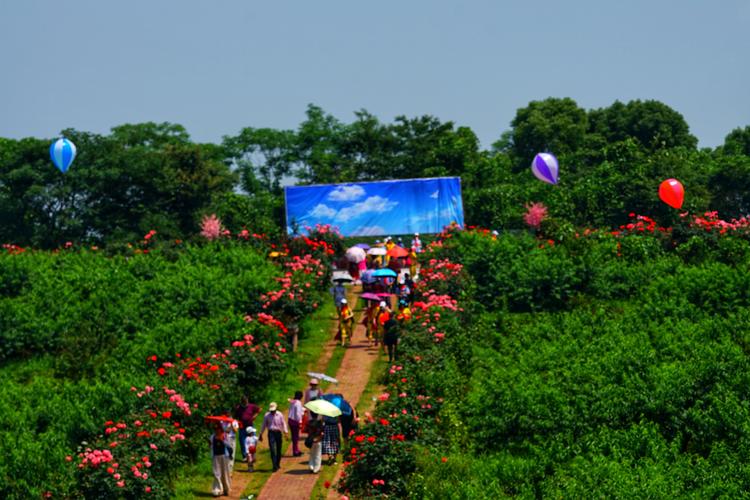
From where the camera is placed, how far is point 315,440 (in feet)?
80.9

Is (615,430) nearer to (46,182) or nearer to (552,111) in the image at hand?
(46,182)

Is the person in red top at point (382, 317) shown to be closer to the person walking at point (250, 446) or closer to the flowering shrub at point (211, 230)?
the person walking at point (250, 446)

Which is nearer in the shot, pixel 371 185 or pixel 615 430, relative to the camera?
pixel 615 430

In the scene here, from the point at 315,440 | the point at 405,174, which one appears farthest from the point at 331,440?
the point at 405,174

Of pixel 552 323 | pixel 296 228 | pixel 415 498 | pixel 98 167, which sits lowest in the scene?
pixel 415 498

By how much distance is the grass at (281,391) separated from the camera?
81.1 feet

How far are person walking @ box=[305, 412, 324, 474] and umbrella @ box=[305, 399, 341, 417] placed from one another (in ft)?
1.40

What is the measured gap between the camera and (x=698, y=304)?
114 ft

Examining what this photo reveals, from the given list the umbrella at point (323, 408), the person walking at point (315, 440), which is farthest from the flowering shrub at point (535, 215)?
the umbrella at point (323, 408)

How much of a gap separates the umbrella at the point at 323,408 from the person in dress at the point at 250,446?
1608 millimetres

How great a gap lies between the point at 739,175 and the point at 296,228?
21.6 meters

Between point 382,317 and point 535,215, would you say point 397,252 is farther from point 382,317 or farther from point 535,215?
point 535,215

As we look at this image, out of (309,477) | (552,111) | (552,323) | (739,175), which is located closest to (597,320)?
(552,323)

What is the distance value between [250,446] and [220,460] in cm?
137
